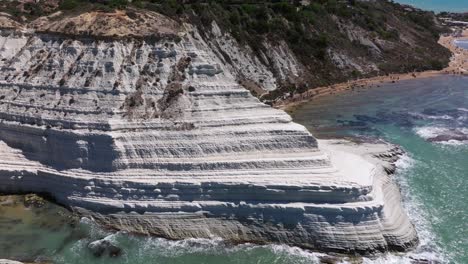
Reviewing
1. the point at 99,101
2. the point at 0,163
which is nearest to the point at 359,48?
the point at 99,101

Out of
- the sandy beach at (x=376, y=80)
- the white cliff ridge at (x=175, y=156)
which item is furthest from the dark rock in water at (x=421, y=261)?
the sandy beach at (x=376, y=80)

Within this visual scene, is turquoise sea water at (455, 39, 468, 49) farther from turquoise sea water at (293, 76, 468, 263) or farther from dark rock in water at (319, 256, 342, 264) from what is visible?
dark rock in water at (319, 256, 342, 264)

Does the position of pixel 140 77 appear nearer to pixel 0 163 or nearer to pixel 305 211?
pixel 0 163

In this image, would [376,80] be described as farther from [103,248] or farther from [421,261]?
[103,248]

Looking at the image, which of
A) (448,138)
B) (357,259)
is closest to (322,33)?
(448,138)

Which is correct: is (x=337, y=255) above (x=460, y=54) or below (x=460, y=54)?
below
